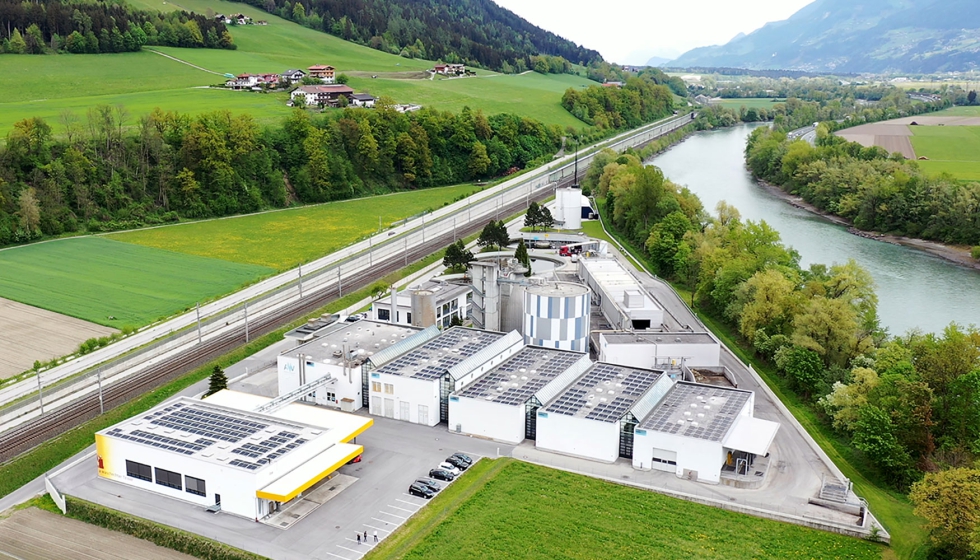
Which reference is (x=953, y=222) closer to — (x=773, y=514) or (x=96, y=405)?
(x=773, y=514)

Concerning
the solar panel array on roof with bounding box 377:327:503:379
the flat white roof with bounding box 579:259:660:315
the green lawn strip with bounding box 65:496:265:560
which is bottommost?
the green lawn strip with bounding box 65:496:265:560

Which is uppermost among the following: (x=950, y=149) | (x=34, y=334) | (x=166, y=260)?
(x=950, y=149)

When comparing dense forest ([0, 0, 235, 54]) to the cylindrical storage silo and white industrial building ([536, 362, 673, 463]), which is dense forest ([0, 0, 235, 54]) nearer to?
the cylindrical storage silo

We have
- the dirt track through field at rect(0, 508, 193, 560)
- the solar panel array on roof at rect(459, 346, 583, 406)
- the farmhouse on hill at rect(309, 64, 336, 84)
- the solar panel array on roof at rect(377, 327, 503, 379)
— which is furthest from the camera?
the farmhouse on hill at rect(309, 64, 336, 84)

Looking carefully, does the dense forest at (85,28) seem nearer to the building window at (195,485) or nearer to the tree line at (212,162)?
the tree line at (212,162)

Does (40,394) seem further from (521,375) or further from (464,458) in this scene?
(521,375)

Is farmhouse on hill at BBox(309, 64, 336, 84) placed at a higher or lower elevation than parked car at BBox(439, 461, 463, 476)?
higher

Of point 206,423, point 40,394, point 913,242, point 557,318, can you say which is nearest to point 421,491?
point 206,423

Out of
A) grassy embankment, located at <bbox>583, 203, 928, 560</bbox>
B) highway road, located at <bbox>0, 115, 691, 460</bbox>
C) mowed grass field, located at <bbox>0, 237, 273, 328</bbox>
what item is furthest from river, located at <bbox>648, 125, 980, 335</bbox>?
mowed grass field, located at <bbox>0, 237, 273, 328</bbox>
